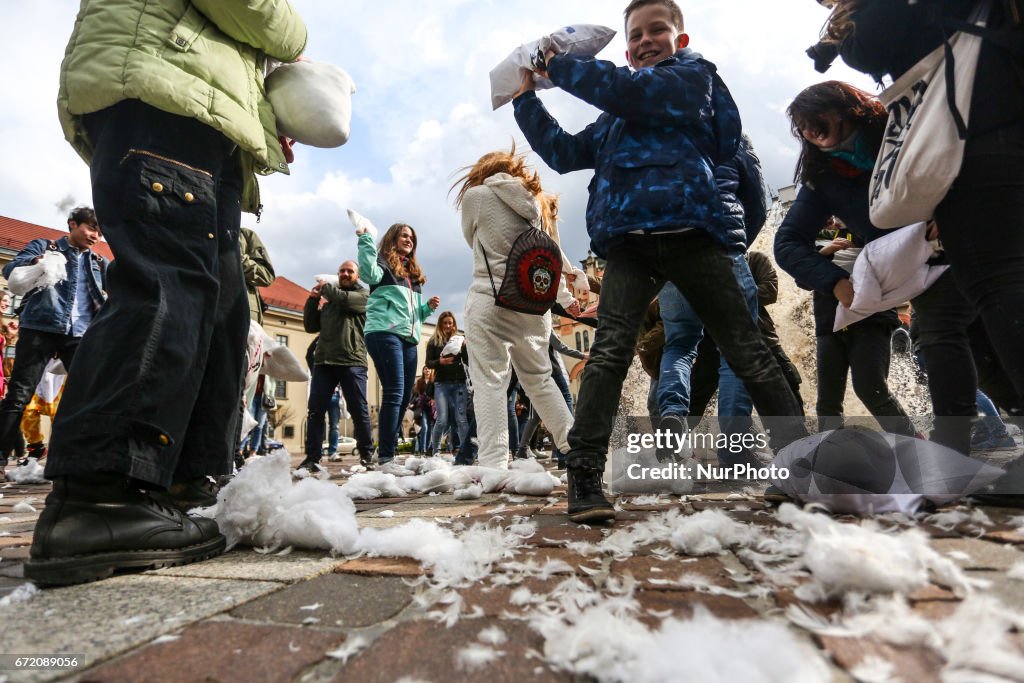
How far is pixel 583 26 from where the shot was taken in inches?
98.6

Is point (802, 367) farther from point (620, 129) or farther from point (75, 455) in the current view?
point (75, 455)

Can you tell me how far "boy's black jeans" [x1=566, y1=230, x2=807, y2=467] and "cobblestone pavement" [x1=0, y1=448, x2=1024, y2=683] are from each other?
0.73 meters

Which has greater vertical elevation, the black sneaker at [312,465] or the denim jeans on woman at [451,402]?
the denim jeans on woman at [451,402]

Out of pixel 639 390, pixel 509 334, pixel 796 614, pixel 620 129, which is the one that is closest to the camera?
pixel 796 614

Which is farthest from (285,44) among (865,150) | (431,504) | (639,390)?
(639,390)

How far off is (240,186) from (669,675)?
200 cm

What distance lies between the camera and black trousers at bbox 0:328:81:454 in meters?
4.72

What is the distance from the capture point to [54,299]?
4793 millimetres

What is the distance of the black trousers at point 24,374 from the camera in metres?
4.72

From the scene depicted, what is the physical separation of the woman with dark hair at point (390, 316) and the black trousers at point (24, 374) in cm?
258

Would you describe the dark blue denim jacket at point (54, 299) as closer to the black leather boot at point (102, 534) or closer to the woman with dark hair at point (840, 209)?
the black leather boot at point (102, 534)

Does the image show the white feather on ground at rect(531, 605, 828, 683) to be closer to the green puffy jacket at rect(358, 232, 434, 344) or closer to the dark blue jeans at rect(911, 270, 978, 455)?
the dark blue jeans at rect(911, 270, 978, 455)

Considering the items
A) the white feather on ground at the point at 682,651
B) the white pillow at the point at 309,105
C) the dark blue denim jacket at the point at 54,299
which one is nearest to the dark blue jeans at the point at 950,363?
the white feather on ground at the point at 682,651

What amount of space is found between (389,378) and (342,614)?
4068mm
